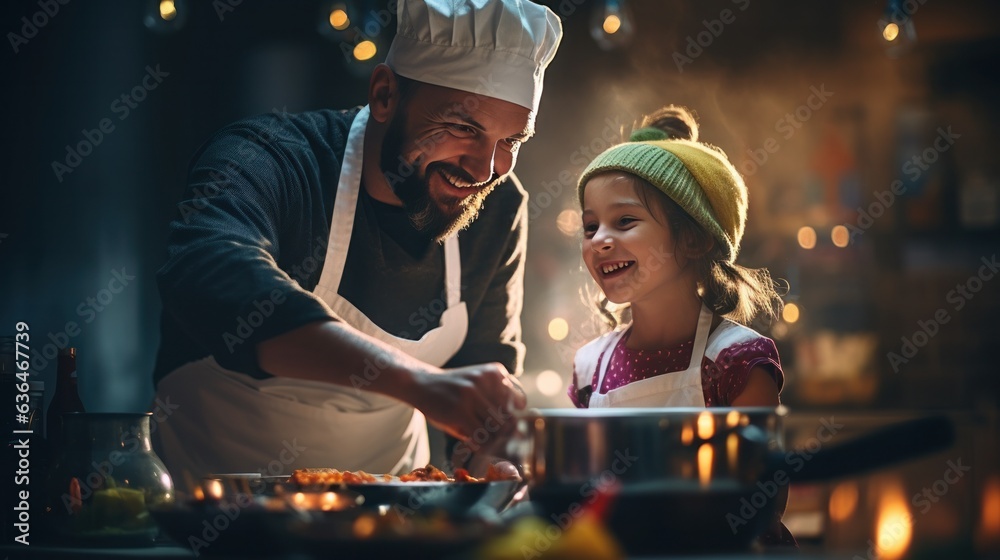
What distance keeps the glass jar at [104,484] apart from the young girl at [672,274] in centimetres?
88

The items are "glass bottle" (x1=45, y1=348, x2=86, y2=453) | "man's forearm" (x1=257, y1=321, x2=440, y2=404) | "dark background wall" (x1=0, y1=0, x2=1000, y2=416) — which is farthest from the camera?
"dark background wall" (x1=0, y1=0, x2=1000, y2=416)

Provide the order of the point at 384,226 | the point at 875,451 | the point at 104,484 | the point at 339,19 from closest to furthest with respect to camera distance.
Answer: the point at 875,451
the point at 104,484
the point at 384,226
the point at 339,19

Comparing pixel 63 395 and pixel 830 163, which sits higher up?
pixel 830 163

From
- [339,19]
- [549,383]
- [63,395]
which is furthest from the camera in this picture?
[549,383]

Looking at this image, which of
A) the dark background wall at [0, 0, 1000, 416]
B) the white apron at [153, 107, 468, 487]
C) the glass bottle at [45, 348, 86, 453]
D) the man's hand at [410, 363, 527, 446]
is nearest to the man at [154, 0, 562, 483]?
the white apron at [153, 107, 468, 487]

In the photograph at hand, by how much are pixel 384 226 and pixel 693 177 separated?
0.62 metres

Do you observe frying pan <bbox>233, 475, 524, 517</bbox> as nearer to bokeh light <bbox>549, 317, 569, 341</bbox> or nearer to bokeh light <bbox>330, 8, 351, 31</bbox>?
bokeh light <bbox>330, 8, 351, 31</bbox>

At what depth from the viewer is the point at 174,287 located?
1.27m

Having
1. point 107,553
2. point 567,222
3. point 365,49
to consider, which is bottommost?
point 107,553

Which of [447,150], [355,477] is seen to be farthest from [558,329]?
[355,477]

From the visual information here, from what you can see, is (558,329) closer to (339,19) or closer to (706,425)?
(339,19)

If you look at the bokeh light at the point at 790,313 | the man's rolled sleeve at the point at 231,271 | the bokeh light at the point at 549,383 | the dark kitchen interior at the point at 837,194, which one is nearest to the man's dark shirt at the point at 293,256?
the man's rolled sleeve at the point at 231,271

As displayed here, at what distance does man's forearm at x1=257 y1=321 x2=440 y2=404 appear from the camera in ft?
3.48

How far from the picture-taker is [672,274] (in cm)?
175
